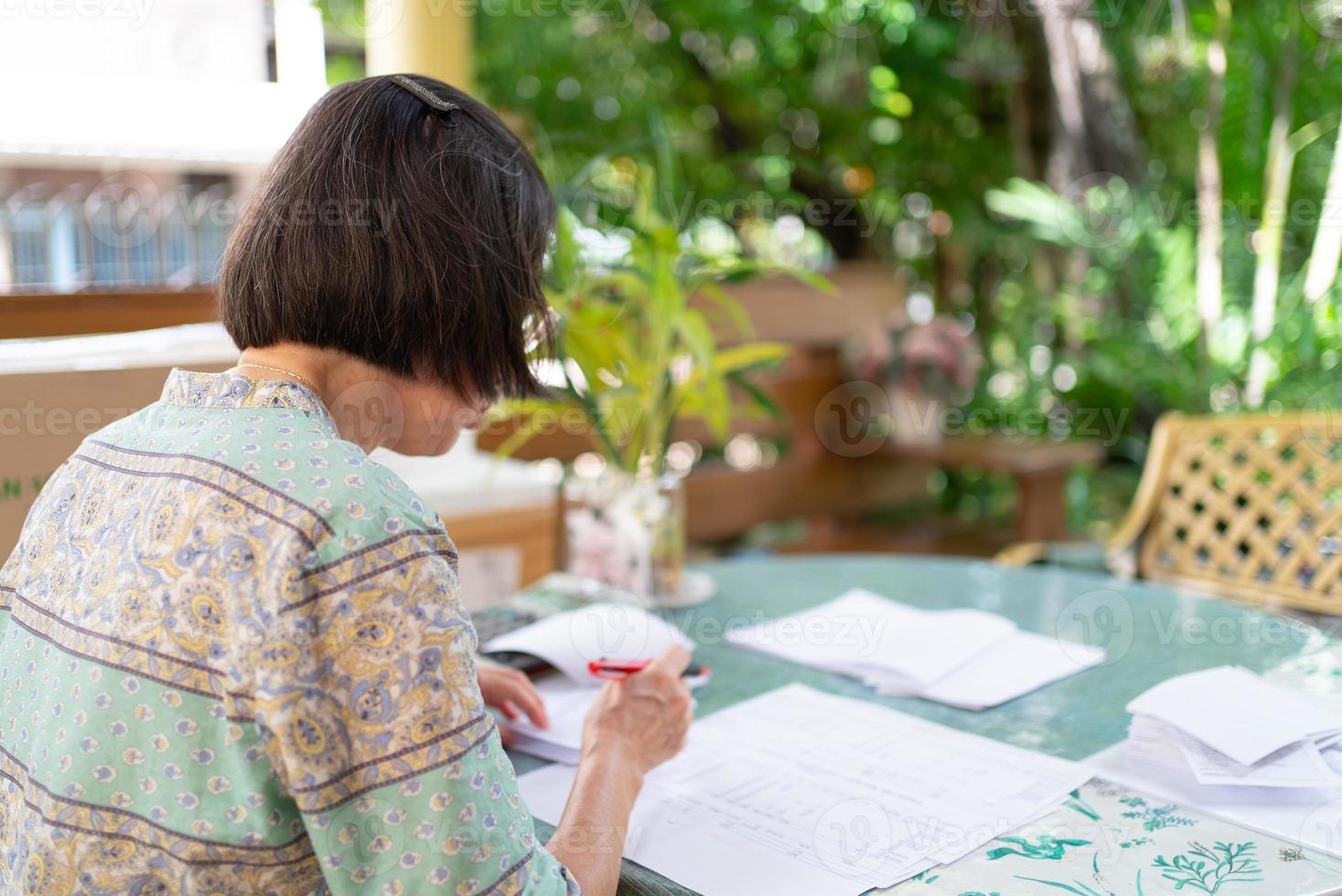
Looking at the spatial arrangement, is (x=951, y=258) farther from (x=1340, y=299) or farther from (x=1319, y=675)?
(x=1319, y=675)

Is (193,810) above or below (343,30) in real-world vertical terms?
below

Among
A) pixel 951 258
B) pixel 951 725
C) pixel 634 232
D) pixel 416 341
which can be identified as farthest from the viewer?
pixel 951 258

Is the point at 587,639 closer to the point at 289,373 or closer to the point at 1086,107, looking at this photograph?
the point at 289,373

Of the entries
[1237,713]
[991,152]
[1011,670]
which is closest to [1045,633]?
[1011,670]

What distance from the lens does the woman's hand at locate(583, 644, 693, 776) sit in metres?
1.15

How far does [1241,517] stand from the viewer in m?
2.23

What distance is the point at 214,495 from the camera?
86 cm

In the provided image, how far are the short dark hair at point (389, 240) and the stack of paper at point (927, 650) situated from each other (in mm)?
712

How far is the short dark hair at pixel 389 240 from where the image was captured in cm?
96

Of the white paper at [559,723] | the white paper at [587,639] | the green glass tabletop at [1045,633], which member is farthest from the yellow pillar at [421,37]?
the white paper at [559,723]

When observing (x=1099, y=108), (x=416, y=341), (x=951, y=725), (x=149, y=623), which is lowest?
(x=951, y=725)

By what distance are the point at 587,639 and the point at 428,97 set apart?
30.2 inches

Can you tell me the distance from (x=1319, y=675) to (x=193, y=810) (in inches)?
52.0

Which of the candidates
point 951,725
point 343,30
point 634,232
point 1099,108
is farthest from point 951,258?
point 951,725
